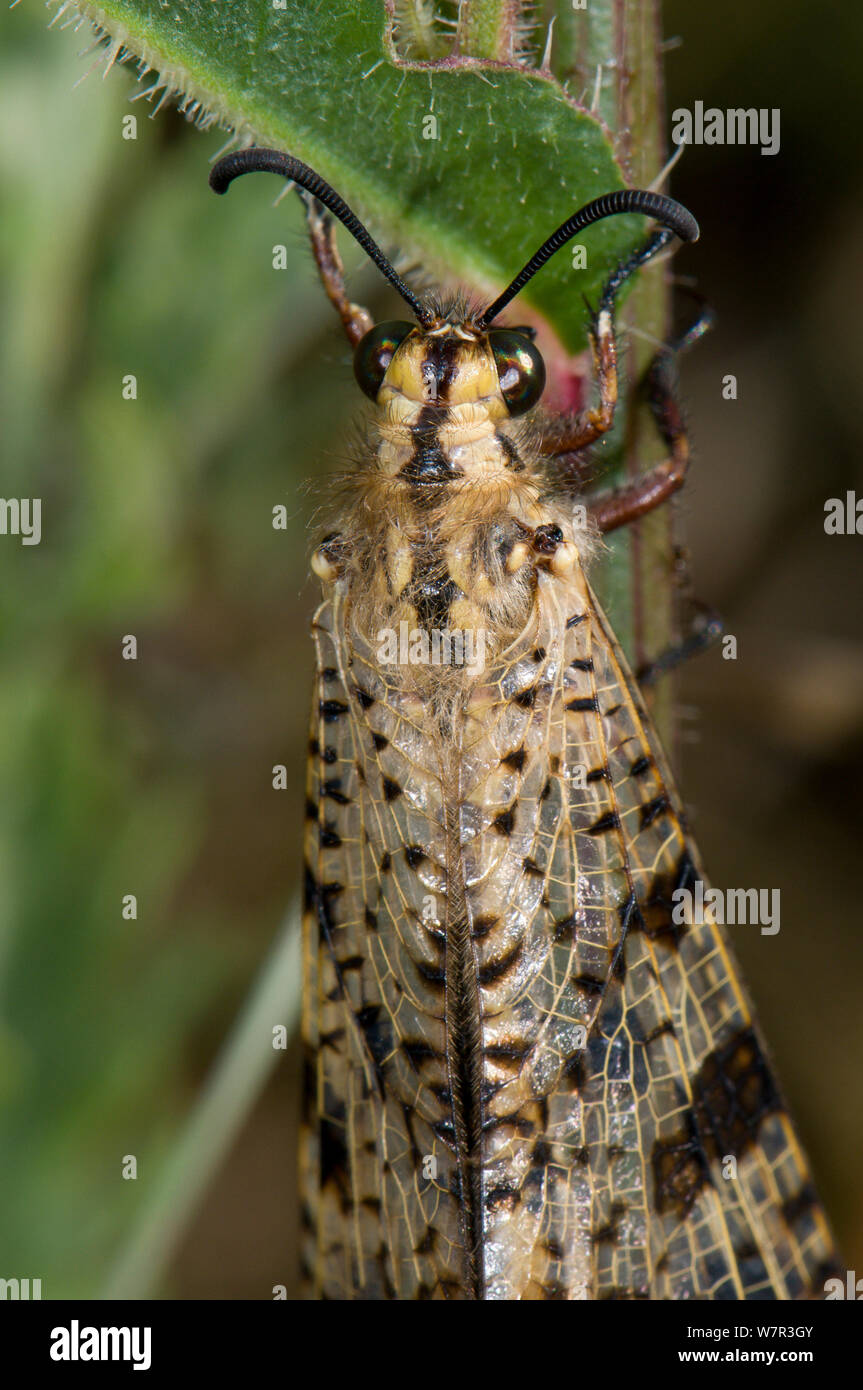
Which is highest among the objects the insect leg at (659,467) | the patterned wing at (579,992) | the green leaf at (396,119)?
the green leaf at (396,119)

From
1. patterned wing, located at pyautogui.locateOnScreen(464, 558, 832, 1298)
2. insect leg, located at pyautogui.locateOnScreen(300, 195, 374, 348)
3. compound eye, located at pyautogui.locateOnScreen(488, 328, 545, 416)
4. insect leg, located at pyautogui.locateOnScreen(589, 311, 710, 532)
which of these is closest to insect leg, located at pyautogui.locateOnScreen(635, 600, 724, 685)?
patterned wing, located at pyautogui.locateOnScreen(464, 558, 832, 1298)

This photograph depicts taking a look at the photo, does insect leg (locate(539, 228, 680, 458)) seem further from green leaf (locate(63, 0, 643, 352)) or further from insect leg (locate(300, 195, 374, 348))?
insect leg (locate(300, 195, 374, 348))

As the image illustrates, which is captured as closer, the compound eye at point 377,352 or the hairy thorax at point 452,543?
the hairy thorax at point 452,543

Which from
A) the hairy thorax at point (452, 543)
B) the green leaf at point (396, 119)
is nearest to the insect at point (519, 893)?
the hairy thorax at point (452, 543)

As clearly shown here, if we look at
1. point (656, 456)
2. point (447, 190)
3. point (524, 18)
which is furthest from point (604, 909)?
point (524, 18)

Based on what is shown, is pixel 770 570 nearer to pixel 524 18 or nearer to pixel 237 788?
pixel 237 788

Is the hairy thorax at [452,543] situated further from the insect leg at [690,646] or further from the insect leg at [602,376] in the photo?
the insect leg at [690,646]

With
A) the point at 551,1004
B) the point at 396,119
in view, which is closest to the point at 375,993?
the point at 551,1004
